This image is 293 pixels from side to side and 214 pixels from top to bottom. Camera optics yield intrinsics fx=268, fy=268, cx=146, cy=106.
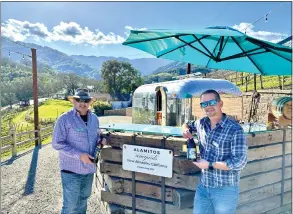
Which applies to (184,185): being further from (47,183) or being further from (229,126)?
(47,183)

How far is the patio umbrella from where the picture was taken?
4250 millimetres

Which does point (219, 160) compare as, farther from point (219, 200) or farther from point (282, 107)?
point (282, 107)

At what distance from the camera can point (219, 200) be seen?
→ 2.65 metres

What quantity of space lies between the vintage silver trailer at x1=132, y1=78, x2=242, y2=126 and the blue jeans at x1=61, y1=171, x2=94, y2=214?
793cm

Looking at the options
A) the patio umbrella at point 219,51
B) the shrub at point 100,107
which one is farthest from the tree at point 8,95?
the patio umbrella at point 219,51

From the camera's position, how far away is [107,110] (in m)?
37.3

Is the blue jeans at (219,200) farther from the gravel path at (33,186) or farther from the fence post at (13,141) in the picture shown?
the fence post at (13,141)

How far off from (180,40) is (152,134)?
1.83 meters

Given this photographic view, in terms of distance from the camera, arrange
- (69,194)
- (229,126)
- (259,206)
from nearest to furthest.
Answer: (229,126)
(69,194)
(259,206)

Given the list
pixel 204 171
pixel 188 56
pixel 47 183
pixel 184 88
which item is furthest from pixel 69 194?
pixel 184 88

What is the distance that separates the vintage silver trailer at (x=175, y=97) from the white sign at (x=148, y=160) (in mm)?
7492

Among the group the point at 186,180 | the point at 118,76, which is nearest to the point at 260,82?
the point at 186,180

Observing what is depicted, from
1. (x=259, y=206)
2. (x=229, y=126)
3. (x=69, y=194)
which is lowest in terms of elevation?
(x=259, y=206)

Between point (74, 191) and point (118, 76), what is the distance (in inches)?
2774
